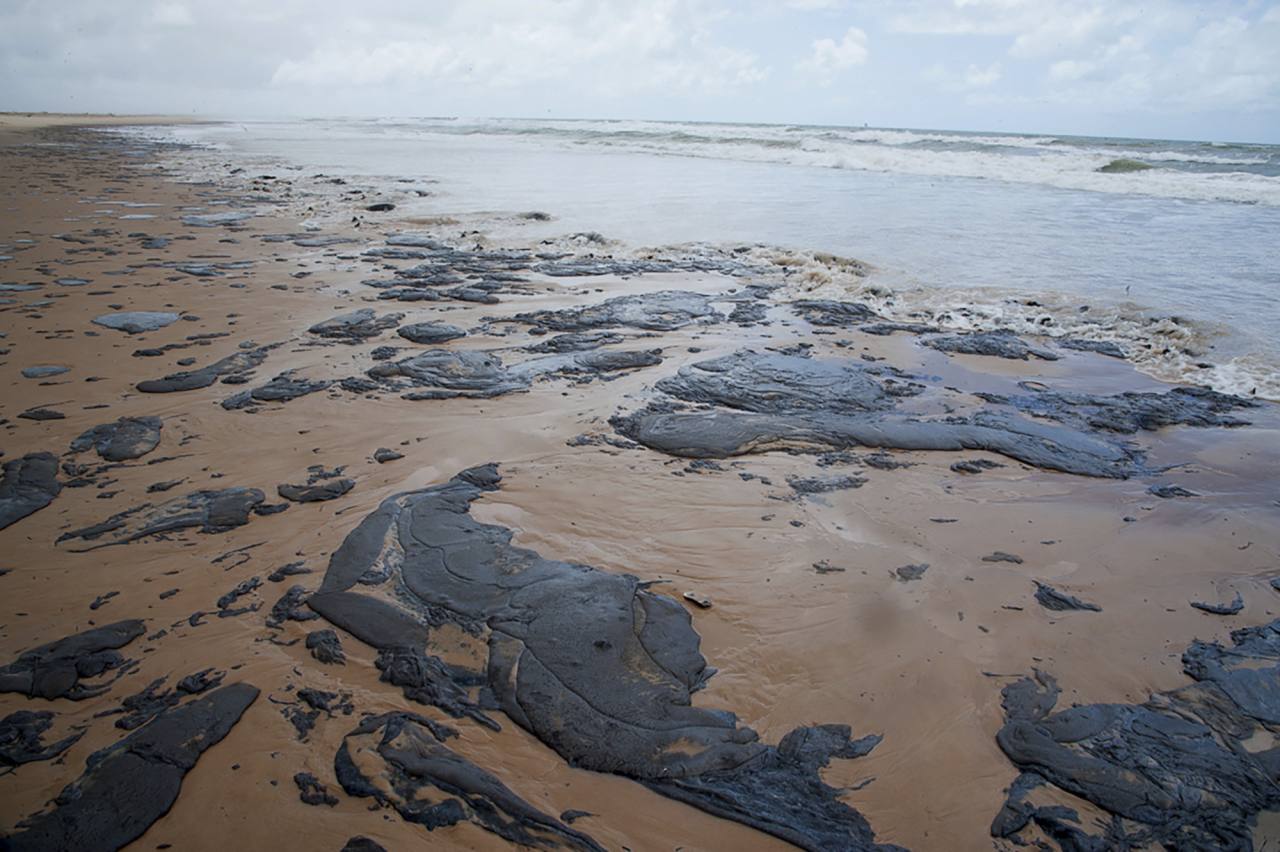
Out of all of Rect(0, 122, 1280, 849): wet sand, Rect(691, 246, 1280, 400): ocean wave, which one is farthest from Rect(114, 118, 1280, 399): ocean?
Rect(0, 122, 1280, 849): wet sand

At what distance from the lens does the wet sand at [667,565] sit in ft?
7.28

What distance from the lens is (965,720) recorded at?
256 cm

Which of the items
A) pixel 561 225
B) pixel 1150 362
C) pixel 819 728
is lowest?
pixel 819 728

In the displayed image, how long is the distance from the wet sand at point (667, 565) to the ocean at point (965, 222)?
1900 millimetres

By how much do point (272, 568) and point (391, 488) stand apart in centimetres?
85

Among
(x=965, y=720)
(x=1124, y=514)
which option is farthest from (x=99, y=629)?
(x=1124, y=514)

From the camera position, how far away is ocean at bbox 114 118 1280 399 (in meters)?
7.79

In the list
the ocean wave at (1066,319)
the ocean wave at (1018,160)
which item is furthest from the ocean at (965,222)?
the ocean wave at (1018,160)

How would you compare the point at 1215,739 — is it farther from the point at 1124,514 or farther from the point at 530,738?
the point at 530,738

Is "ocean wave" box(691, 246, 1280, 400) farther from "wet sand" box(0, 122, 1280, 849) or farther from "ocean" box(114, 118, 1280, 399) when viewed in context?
"wet sand" box(0, 122, 1280, 849)

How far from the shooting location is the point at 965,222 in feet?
46.2

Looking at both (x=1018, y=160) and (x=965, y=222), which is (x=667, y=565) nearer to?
(x=965, y=222)

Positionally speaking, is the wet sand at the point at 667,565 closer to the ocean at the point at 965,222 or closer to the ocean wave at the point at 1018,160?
the ocean at the point at 965,222

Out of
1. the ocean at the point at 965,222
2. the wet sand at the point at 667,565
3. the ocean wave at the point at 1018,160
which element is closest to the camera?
the wet sand at the point at 667,565
